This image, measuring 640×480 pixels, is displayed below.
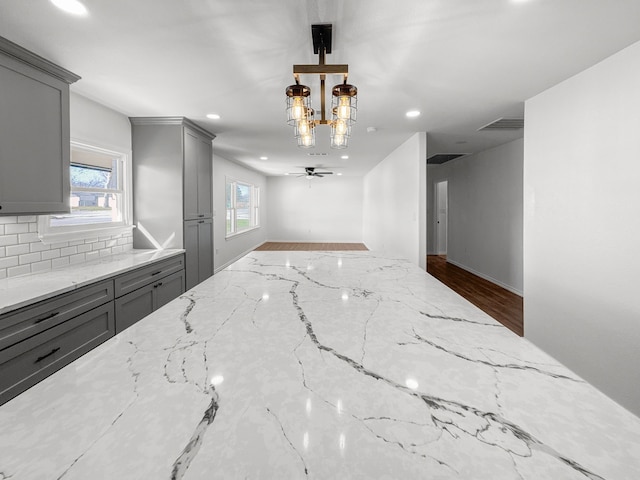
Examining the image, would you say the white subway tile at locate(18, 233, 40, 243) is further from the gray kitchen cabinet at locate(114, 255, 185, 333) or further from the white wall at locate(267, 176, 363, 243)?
the white wall at locate(267, 176, 363, 243)

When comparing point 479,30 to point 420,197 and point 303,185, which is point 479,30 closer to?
point 420,197

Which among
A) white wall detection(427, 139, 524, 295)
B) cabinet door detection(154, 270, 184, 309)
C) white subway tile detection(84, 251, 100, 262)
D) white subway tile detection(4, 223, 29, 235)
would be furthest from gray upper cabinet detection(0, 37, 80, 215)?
white wall detection(427, 139, 524, 295)

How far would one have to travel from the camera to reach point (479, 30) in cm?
179

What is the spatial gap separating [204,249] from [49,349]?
2.30 meters

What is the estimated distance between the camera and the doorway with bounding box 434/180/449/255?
330 inches

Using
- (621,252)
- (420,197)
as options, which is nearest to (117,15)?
(621,252)

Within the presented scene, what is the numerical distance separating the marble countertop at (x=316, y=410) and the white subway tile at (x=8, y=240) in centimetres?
191

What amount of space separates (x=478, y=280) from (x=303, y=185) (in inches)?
249

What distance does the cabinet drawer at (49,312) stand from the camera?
5.50 feet

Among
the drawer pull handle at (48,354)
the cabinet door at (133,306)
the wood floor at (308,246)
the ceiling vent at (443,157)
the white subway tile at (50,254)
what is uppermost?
the ceiling vent at (443,157)

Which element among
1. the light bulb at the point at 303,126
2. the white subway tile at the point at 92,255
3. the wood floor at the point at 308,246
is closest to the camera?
the light bulb at the point at 303,126

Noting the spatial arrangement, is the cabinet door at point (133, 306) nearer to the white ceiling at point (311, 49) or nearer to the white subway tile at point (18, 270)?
the white subway tile at point (18, 270)

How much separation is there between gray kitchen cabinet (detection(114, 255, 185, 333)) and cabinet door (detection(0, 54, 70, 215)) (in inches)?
29.6

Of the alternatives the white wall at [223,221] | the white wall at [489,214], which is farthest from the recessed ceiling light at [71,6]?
the white wall at [489,214]
